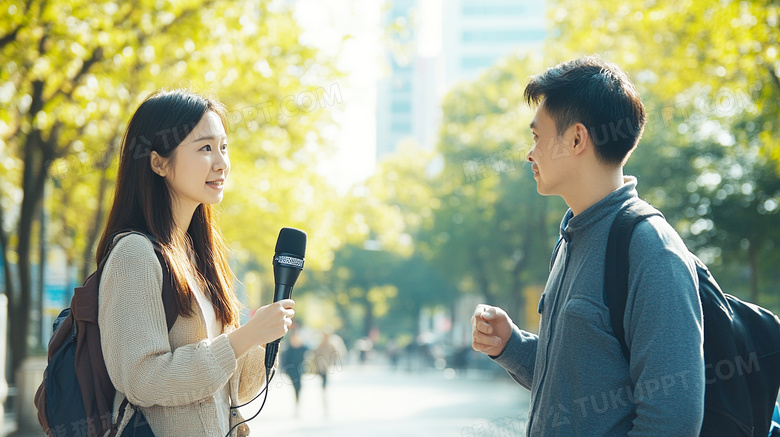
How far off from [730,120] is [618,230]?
752 inches

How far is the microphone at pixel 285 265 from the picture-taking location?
2.86 metres

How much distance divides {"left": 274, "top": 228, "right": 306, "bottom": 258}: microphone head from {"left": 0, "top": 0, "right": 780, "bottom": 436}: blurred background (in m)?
0.68

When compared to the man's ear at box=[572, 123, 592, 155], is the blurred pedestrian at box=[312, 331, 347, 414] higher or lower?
lower

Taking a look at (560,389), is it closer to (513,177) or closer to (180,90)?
(180,90)

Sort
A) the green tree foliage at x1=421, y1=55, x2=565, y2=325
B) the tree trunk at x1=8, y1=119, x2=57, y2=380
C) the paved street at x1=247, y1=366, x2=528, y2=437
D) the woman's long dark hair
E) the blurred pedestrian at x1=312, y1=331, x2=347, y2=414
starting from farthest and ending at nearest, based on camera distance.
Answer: the green tree foliage at x1=421, y1=55, x2=565, y2=325 < the blurred pedestrian at x1=312, y1=331, x2=347, y2=414 < the paved street at x1=247, y1=366, x2=528, y2=437 < the tree trunk at x1=8, y1=119, x2=57, y2=380 < the woman's long dark hair

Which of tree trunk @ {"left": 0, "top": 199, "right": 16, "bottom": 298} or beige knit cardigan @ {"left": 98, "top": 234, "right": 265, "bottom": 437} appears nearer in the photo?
beige knit cardigan @ {"left": 98, "top": 234, "right": 265, "bottom": 437}

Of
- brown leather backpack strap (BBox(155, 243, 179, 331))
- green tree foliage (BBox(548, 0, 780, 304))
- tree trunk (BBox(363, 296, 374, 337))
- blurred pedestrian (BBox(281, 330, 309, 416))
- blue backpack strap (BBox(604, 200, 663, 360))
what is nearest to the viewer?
blue backpack strap (BBox(604, 200, 663, 360))

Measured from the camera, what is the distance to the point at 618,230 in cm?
244

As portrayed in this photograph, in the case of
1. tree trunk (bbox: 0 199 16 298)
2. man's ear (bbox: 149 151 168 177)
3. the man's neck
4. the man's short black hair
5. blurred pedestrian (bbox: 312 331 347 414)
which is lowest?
blurred pedestrian (bbox: 312 331 347 414)

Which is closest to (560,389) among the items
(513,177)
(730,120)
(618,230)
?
(618,230)

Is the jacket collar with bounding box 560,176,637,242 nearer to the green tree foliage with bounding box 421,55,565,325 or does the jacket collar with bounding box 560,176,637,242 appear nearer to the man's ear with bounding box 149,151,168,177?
the man's ear with bounding box 149,151,168,177

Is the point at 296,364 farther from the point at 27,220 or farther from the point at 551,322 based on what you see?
the point at 551,322

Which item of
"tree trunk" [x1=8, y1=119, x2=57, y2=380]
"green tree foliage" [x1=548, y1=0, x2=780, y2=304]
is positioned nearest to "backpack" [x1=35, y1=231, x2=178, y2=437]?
"green tree foliage" [x1=548, y1=0, x2=780, y2=304]

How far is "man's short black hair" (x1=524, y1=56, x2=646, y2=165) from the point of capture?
8.45ft
